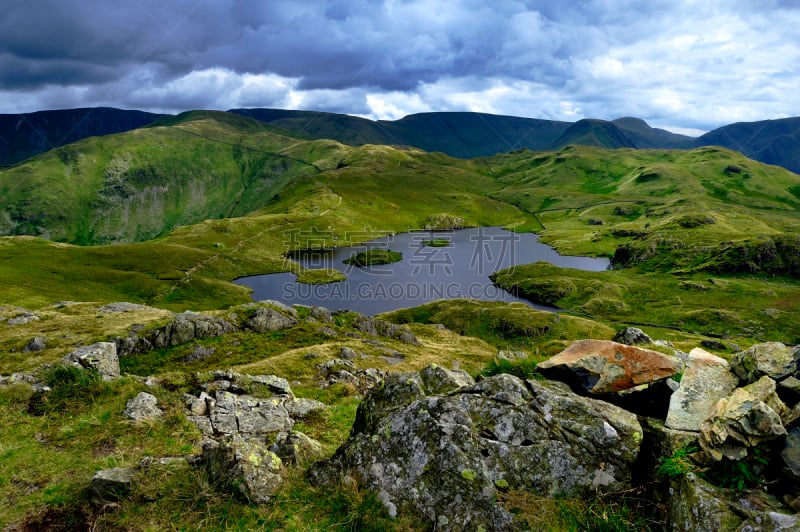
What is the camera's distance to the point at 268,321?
59.8 m

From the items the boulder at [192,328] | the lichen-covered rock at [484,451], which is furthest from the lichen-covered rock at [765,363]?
the boulder at [192,328]

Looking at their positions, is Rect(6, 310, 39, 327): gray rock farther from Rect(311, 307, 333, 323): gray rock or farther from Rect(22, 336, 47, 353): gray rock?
Rect(311, 307, 333, 323): gray rock

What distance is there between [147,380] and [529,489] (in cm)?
2127

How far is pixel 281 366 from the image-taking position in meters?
41.9

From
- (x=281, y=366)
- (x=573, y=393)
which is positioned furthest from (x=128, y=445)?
(x=281, y=366)

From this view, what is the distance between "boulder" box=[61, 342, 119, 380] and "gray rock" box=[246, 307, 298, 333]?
3057cm

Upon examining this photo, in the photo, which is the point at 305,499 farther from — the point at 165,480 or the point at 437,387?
the point at 437,387

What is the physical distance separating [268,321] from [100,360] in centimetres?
3630

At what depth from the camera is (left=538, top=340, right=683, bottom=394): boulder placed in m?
11.4

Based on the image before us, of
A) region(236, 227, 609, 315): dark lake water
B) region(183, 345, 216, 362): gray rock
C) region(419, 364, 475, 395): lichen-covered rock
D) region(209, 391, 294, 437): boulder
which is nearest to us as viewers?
region(419, 364, 475, 395): lichen-covered rock

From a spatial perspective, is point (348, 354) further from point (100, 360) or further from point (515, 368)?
point (515, 368)

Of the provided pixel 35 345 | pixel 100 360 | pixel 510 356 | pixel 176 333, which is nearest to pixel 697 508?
pixel 510 356

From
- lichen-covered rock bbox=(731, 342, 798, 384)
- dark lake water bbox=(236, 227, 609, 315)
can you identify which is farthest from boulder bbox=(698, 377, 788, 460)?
dark lake water bbox=(236, 227, 609, 315)

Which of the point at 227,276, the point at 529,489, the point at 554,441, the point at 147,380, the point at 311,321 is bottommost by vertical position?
the point at 227,276
